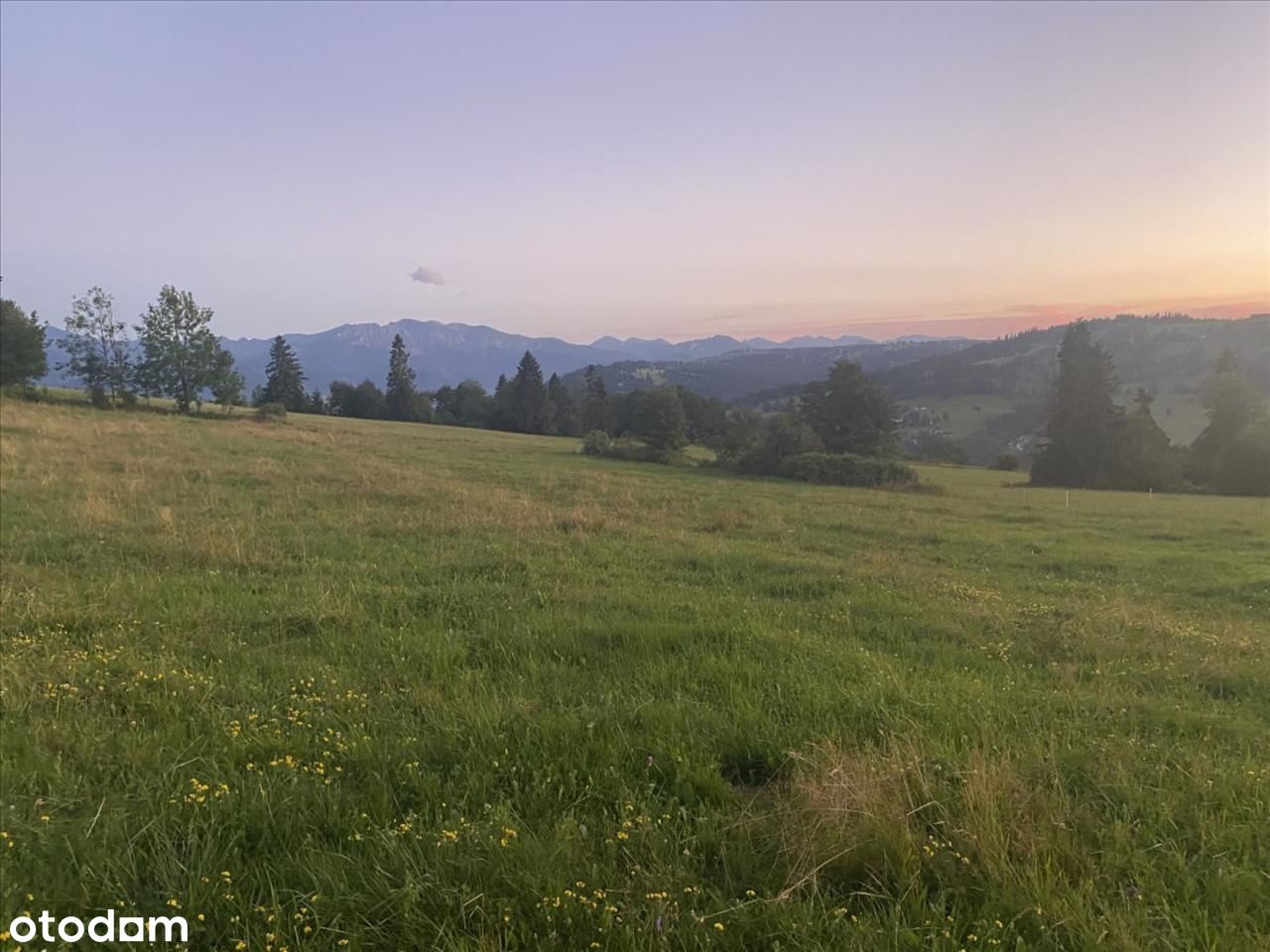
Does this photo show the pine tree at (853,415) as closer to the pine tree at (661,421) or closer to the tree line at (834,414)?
the tree line at (834,414)

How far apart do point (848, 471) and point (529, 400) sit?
2683 inches

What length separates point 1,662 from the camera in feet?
17.2

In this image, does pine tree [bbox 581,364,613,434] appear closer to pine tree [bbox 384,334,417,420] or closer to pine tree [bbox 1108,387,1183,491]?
pine tree [bbox 384,334,417,420]

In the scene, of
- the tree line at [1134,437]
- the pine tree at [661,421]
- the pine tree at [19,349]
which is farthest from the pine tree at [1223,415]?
the pine tree at [19,349]

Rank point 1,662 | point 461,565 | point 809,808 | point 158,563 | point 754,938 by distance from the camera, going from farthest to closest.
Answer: point 461,565 → point 158,563 → point 1,662 → point 809,808 → point 754,938

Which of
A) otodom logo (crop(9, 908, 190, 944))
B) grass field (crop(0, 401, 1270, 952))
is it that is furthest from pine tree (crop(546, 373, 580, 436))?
otodom logo (crop(9, 908, 190, 944))

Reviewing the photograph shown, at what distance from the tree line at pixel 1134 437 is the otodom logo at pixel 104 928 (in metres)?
66.3

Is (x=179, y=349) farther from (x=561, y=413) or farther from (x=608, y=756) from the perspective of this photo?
(x=608, y=756)

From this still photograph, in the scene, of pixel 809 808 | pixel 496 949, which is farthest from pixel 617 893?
pixel 809 808

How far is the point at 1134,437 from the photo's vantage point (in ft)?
196

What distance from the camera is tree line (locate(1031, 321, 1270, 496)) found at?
171ft

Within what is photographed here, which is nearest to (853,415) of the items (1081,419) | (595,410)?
(1081,419)

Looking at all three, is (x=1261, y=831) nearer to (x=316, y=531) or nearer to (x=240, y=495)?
(x=316, y=531)

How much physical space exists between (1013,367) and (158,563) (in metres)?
190
